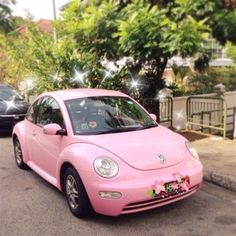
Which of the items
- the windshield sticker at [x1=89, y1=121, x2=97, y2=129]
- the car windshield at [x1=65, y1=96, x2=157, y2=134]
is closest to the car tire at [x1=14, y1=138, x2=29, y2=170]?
the car windshield at [x1=65, y1=96, x2=157, y2=134]

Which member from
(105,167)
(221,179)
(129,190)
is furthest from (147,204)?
(221,179)

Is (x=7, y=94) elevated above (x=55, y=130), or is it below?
below

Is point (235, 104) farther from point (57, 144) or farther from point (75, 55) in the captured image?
point (57, 144)

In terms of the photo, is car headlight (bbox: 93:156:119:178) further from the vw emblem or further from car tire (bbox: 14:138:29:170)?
car tire (bbox: 14:138:29:170)

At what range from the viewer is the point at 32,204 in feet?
16.5

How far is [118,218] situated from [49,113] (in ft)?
6.77

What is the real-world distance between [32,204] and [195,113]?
22.8 ft

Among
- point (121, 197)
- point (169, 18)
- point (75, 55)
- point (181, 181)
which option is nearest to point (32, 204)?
point (121, 197)

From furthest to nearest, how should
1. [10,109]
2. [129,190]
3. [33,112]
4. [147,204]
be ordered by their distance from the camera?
[10,109] → [33,112] → [147,204] → [129,190]

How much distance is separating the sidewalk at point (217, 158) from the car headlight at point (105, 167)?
215 centimetres

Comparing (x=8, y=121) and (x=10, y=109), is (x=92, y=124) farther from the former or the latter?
(x=10, y=109)

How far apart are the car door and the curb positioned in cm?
238

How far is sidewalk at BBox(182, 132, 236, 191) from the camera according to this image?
568 centimetres

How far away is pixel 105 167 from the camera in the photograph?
4.20m
